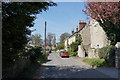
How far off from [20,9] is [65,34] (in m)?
79.9

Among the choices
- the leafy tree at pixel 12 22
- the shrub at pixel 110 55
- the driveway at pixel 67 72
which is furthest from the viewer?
the shrub at pixel 110 55

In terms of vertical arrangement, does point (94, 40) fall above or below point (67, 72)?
above

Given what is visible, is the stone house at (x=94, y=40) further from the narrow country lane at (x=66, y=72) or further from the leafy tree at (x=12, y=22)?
the leafy tree at (x=12, y=22)

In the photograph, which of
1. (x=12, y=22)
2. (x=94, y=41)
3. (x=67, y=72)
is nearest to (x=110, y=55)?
(x=67, y=72)

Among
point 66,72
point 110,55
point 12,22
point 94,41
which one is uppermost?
point 12,22

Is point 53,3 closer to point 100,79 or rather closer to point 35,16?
point 35,16

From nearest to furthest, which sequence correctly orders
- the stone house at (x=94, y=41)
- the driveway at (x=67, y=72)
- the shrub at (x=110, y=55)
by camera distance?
the driveway at (x=67, y=72), the shrub at (x=110, y=55), the stone house at (x=94, y=41)

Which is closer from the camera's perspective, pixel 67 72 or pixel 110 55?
pixel 67 72

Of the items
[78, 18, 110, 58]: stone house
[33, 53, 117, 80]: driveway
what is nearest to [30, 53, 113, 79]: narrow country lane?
[33, 53, 117, 80]: driveway

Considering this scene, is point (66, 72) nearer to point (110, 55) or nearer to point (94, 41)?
point (110, 55)

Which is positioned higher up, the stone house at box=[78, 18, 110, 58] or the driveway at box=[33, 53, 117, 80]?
the stone house at box=[78, 18, 110, 58]

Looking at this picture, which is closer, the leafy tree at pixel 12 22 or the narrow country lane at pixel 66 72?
the leafy tree at pixel 12 22

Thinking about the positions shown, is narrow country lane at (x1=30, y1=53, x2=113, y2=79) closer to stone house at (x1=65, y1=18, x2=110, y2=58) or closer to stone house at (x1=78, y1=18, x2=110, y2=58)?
stone house at (x1=65, y1=18, x2=110, y2=58)

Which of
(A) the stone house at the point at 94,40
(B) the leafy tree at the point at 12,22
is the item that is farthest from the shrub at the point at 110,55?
(B) the leafy tree at the point at 12,22
